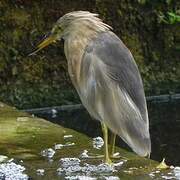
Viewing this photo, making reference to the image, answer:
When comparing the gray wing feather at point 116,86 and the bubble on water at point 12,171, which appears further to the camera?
the gray wing feather at point 116,86

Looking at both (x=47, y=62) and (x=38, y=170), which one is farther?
(x=47, y=62)

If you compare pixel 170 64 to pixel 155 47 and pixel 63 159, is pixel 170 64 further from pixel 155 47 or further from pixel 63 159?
pixel 63 159

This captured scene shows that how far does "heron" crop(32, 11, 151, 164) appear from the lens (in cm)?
495

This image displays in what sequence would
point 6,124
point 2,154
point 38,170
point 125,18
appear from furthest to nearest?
point 125,18, point 6,124, point 2,154, point 38,170

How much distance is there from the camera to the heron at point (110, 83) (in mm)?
4945

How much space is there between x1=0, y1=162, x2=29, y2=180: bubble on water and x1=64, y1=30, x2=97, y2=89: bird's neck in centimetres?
68

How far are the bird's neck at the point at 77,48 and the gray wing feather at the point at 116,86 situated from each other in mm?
52

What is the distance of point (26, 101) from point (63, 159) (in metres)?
4.05

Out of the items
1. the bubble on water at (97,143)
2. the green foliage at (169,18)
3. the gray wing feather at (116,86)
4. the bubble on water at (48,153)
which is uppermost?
the gray wing feather at (116,86)

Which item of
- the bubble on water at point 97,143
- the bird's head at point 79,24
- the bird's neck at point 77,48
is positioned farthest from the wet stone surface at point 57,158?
the bird's head at point 79,24

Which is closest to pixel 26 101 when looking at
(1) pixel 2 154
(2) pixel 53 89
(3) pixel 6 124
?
(2) pixel 53 89

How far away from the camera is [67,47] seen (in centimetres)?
524

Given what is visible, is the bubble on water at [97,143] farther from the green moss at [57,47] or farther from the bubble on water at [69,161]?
the green moss at [57,47]

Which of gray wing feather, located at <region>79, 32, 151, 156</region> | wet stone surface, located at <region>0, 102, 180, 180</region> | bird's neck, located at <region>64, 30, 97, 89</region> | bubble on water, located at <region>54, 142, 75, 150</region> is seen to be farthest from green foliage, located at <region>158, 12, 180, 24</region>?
gray wing feather, located at <region>79, 32, 151, 156</region>
